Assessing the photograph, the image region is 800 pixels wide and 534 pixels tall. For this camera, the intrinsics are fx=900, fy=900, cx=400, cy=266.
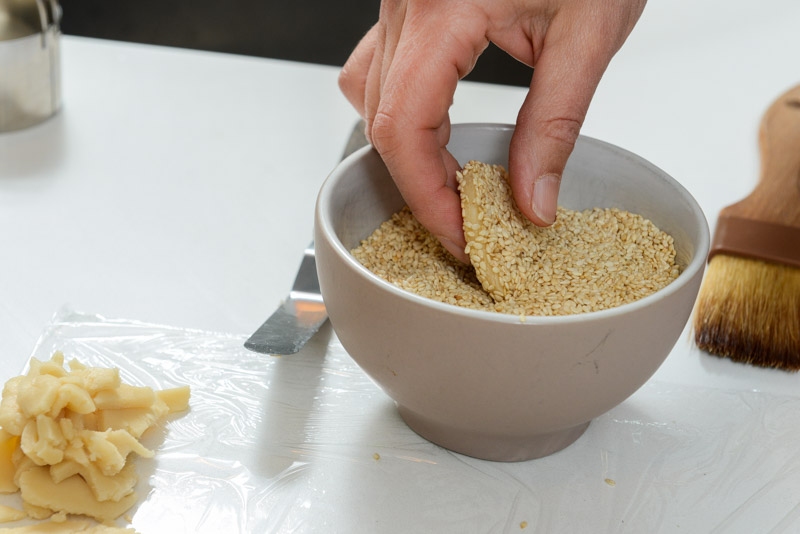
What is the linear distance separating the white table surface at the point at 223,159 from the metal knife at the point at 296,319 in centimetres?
5

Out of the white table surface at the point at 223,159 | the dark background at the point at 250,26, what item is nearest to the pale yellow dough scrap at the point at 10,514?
the white table surface at the point at 223,159

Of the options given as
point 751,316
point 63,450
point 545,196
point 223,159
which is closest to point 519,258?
point 545,196

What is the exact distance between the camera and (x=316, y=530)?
2.55ft

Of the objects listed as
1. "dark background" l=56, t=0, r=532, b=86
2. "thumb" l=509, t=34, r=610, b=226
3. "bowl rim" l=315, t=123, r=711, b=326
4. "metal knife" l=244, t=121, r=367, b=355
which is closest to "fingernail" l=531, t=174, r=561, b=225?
"thumb" l=509, t=34, r=610, b=226

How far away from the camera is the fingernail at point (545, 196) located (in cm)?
88

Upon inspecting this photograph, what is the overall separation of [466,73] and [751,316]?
45 centimetres

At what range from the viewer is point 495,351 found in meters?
0.73

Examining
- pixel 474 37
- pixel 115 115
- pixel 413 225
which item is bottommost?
pixel 115 115

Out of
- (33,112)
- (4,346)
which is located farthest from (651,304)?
(33,112)

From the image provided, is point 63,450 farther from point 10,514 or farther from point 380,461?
point 380,461

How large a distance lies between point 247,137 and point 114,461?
79 cm

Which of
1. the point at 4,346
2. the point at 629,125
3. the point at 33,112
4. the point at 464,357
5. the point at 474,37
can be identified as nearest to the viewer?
the point at 464,357

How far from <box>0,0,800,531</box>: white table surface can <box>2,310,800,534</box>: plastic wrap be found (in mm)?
66

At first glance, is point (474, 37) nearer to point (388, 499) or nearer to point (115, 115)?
point (388, 499)
